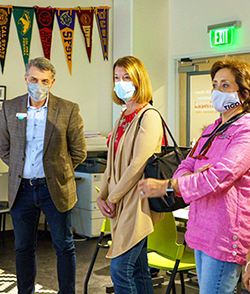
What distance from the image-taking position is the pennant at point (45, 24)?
598cm

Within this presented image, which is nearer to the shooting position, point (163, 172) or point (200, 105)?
point (163, 172)

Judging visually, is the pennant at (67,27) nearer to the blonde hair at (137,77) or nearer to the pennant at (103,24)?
the pennant at (103,24)

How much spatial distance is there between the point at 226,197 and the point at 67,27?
4828 millimetres

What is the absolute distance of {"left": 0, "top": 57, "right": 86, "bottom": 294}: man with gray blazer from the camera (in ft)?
9.64

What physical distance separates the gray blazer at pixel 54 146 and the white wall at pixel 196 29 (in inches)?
127

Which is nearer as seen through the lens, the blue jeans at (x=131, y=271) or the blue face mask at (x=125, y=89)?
the blue jeans at (x=131, y=271)

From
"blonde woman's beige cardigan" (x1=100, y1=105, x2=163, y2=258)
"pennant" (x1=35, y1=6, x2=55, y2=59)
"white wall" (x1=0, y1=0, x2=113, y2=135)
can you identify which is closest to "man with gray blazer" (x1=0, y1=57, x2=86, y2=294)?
"blonde woman's beige cardigan" (x1=100, y1=105, x2=163, y2=258)

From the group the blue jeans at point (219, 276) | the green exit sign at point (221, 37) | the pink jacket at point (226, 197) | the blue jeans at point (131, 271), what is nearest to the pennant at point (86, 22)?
the green exit sign at point (221, 37)

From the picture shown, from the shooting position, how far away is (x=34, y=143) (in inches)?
117

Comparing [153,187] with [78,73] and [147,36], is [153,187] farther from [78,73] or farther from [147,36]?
[147,36]

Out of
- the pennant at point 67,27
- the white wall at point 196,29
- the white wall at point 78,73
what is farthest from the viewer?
the pennant at point 67,27

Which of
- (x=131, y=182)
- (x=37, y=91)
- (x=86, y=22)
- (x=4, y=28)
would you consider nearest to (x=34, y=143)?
(x=37, y=91)

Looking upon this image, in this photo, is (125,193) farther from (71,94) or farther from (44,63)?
(71,94)

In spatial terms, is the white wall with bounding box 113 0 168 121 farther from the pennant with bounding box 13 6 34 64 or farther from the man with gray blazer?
the man with gray blazer
